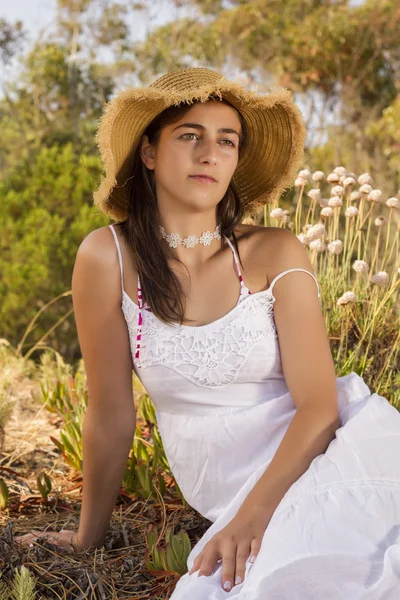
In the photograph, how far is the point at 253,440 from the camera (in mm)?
2201

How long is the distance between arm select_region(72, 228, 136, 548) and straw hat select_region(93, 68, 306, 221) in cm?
24

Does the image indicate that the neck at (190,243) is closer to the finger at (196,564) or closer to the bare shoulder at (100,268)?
the bare shoulder at (100,268)

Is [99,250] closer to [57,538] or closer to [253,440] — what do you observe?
[253,440]

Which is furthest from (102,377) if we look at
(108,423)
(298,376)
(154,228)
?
(298,376)

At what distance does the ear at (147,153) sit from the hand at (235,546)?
1.07 metres

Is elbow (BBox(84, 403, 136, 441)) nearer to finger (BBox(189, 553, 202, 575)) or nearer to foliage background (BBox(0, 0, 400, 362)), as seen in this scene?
finger (BBox(189, 553, 202, 575))

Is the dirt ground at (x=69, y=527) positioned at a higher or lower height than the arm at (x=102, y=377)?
lower

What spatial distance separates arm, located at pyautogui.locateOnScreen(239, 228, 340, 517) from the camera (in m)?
1.96

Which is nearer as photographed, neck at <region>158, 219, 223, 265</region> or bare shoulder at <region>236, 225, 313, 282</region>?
bare shoulder at <region>236, 225, 313, 282</region>

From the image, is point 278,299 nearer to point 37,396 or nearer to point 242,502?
point 242,502

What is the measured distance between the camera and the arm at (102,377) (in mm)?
2258

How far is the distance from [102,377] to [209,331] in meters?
0.36

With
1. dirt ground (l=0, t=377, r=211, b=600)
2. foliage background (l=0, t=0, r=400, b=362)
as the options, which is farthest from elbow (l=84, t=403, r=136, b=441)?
foliage background (l=0, t=0, r=400, b=362)

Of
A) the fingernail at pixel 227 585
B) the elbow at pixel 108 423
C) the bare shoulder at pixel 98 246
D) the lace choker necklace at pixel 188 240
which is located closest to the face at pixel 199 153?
the lace choker necklace at pixel 188 240
